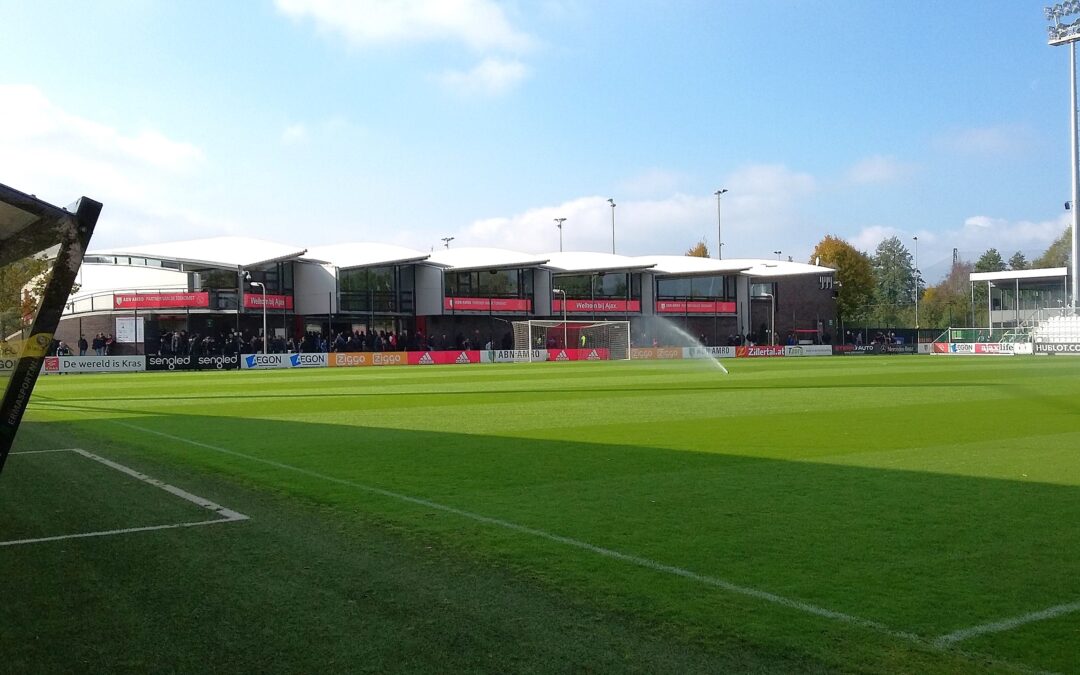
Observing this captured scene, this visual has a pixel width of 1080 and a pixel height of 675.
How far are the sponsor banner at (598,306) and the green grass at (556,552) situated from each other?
60729 mm

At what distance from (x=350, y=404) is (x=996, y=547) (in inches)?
674

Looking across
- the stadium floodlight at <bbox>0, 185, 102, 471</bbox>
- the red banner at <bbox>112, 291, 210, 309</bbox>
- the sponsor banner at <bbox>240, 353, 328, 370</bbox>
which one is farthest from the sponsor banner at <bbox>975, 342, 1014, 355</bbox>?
the stadium floodlight at <bbox>0, 185, 102, 471</bbox>

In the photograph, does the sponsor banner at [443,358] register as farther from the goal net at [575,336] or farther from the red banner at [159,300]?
the red banner at [159,300]

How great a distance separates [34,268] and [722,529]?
5.74 meters

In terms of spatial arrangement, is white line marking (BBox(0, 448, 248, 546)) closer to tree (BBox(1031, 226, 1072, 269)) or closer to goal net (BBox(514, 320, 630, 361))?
goal net (BBox(514, 320, 630, 361))

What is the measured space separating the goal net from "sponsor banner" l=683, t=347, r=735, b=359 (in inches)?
182

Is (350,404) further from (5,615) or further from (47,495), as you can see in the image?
(5,615)

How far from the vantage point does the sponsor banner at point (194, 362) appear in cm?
4794

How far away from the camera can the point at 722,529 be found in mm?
7262

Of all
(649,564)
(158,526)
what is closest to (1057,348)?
(649,564)

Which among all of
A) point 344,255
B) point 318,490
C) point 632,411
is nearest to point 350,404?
point 632,411

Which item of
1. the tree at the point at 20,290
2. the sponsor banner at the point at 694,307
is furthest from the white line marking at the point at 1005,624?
the sponsor banner at the point at 694,307

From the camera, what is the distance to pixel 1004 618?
4.99 m

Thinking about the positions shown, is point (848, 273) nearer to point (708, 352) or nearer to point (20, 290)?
point (708, 352)
